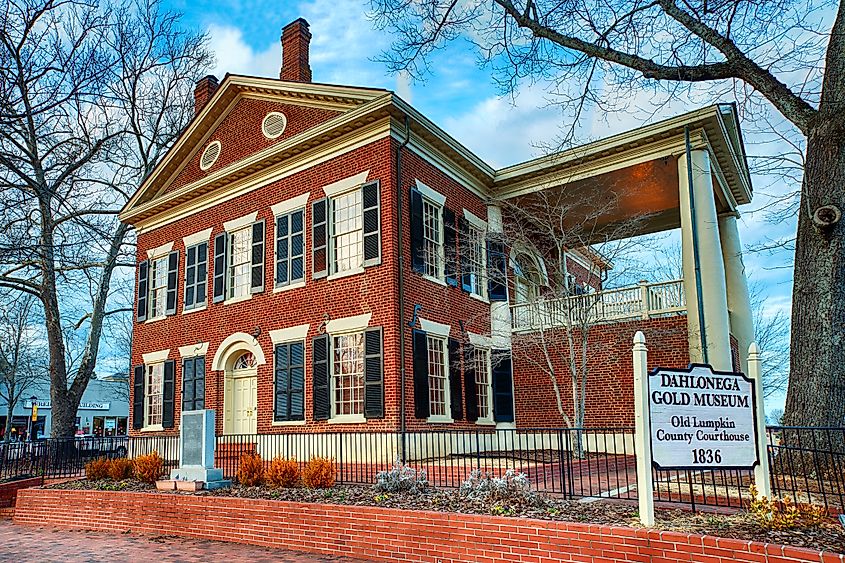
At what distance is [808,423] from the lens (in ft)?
28.8

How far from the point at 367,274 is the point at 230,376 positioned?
591cm

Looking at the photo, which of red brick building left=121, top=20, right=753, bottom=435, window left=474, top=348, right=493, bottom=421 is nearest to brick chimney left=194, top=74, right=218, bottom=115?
red brick building left=121, top=20, right=753, bottom=435

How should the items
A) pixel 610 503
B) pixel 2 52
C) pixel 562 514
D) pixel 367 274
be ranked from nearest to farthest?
pixel 562 514, pixel 610 503, pixel 2 52, pixel 367 274

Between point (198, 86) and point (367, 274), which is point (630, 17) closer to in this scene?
point (367, 274)

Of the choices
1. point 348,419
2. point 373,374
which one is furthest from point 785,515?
point 348,419

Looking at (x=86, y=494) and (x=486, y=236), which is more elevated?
(x=486, y=236)

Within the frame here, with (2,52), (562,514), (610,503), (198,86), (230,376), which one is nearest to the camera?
(562,514)

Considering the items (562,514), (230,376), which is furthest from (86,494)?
(562,514)

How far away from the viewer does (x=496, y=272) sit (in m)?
18.9

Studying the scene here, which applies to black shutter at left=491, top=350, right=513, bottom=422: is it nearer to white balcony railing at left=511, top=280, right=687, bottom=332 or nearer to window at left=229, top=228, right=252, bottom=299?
white balcony railing at left=511, top=280, right=687, bottom=332

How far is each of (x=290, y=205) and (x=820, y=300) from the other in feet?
40.9

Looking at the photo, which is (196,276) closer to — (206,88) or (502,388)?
(206,88)

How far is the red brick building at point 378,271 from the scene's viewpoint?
50.5 feet

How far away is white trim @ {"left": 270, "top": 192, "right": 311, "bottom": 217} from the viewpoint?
1716 cm
